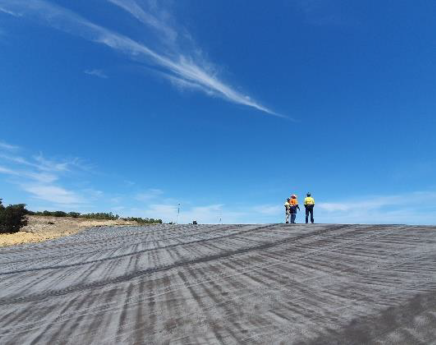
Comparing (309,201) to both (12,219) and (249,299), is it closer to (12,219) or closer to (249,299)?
(249,299)

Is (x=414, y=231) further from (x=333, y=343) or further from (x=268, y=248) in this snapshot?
(x=333, y=343)

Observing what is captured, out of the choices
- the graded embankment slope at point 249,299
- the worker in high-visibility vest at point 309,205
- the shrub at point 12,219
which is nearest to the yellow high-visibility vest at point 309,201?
the worker in high-visibility vest at point 309,205

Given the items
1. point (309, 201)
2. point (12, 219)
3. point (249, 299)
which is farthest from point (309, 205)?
point (12, 219)

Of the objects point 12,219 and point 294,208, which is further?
point 12,219

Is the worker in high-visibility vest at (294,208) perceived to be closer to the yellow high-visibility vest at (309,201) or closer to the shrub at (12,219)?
the yellow high-visibility vest at (309,201)

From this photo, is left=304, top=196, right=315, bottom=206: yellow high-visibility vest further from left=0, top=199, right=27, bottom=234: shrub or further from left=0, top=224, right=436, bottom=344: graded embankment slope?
left=0, top=199, right=27, bottom=234: shrub

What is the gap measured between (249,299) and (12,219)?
34546mm

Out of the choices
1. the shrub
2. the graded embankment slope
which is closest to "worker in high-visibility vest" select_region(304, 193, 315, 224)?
the graded embankment slope

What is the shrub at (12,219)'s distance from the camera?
30.8m

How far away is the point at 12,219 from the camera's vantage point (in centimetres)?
3200

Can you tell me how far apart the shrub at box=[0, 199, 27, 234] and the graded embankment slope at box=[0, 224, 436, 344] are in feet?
93.9

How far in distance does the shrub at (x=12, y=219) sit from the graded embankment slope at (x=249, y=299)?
2862 cm

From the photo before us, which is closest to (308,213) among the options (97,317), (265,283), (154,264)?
(154,264)

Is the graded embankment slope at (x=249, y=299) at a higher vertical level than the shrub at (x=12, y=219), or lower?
lower
